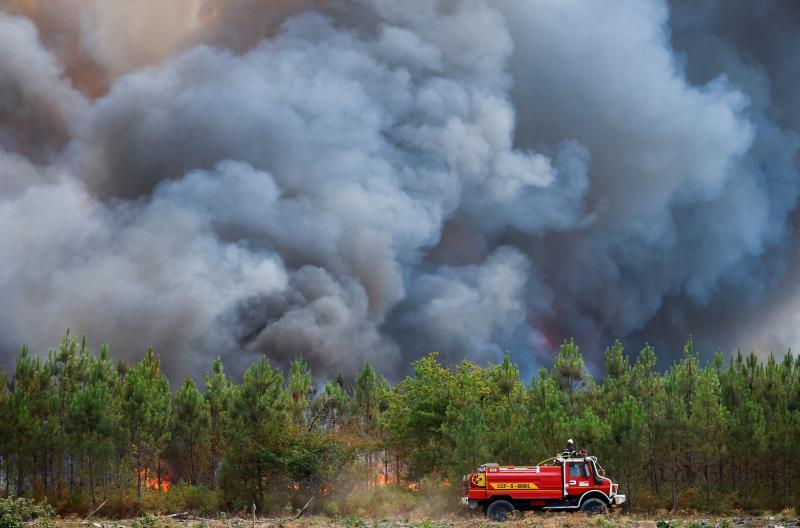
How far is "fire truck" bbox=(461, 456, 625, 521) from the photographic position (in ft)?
127

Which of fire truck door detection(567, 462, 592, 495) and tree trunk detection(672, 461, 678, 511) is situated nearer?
fire truck door detection(567, 462, 592, 495)

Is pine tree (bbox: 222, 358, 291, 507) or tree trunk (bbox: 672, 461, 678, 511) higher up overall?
pine tree (bbox: 222, 358, 291, 507)

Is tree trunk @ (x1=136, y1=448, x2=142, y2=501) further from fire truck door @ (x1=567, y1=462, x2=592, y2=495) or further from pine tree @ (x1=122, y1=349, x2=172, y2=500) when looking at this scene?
fire truck door @ (x1=567, y1=462, x2=592, y2=495)

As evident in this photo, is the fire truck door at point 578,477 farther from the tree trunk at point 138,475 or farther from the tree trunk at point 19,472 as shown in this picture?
the tree trunk at point 19,472

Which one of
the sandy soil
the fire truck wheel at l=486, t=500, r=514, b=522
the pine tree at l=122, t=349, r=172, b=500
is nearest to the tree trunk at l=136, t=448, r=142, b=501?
the pine tree at l=122, t=349, r=172, b=500

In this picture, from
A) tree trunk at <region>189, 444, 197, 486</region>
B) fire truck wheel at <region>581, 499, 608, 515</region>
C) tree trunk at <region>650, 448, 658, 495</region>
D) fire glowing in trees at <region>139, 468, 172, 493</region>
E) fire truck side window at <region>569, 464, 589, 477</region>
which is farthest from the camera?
tree trunk at <region>189, 444, 197, 486</region>

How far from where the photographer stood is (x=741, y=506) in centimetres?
5178

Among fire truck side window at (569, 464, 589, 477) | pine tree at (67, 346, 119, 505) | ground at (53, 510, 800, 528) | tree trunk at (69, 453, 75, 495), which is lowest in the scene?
ground at (53, 510, 800, 528)

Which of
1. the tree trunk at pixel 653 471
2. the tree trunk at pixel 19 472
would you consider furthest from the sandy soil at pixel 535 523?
the tree trunk at pixel 19 472

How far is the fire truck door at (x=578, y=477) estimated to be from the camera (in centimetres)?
3878

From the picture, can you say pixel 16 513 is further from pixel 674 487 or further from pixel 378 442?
pixel 674 487

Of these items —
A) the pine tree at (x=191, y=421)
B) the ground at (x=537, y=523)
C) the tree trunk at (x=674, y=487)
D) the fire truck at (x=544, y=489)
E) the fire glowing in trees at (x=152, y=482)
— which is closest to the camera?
the ground at (x=537, y=523)

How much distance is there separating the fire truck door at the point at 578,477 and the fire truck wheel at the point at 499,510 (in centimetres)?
277

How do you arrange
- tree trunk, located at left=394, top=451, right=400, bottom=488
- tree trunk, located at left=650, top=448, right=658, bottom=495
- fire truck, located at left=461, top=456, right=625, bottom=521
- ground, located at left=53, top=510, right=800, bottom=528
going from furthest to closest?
tree trunk, located at left=394, top=451, right=400, bottom=488 → tree trunk, located at left=650, top=448, right=658, bottom=495 → fire truck, located at left=461, top=456, right=625, bottom=521 → ground, located at left=53, top=510, right=800, bottom=528
